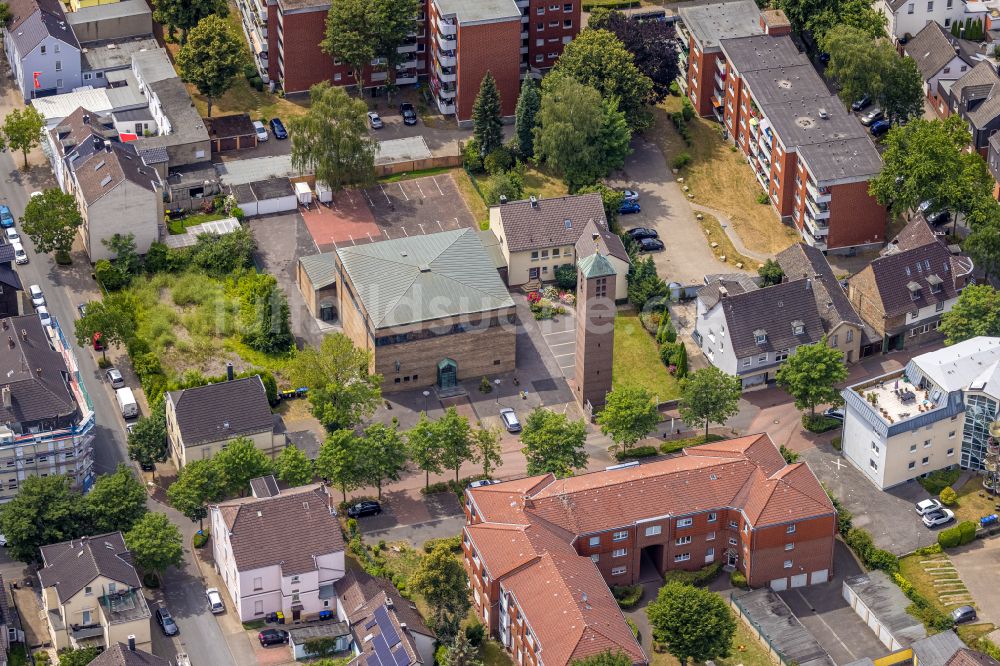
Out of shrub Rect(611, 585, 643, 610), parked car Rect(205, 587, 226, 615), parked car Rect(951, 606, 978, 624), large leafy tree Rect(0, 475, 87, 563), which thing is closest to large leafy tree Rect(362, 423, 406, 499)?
parked car Rect(205, 587, 226, 615)

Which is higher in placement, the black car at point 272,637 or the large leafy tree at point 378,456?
the large leafy tree at point 378,456

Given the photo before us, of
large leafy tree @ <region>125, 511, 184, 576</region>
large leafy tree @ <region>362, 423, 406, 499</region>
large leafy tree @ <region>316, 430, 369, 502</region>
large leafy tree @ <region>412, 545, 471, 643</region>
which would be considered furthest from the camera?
large leafy tree @ <region>362, 423, 406, 499</region>

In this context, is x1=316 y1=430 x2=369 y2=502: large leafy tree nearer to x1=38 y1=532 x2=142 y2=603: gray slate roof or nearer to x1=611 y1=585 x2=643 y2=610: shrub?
x1=38 y1=532 x2=142 y2=603: gray slate roof

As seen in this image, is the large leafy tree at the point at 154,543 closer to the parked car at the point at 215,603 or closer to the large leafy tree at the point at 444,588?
the parked car at the point at 215,603

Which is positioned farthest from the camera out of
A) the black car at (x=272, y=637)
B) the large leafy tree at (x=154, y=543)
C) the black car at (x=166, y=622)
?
the large leafy tree at (x=154, y=543)

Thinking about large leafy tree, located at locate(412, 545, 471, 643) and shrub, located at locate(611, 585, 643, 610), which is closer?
large leafy tree, located at locate(412, 545, 471, 643)

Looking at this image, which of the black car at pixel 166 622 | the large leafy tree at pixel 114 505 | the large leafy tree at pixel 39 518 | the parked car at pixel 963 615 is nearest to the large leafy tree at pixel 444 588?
the black car at pixel 166 622

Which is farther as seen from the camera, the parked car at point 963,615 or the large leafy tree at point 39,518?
the parked car at point 963,615

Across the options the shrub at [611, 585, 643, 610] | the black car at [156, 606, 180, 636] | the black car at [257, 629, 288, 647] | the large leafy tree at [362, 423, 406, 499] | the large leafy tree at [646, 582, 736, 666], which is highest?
the large leafy tree at [362, 423, 406, 499]
